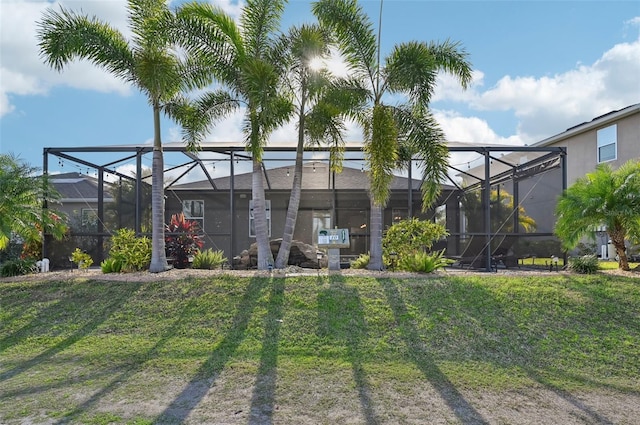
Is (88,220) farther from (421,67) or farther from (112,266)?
(421,67)

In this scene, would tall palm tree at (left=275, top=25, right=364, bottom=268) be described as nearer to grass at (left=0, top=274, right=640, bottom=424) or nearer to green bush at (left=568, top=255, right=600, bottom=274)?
grass at (left=0, top=274, right=640, bottom=424)

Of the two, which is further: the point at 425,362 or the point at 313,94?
the point at 313,94

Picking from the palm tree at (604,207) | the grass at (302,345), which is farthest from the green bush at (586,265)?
the grass at (302,345)

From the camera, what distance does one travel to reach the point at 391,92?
9414mm

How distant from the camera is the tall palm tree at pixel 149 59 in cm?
840

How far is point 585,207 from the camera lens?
9.30 meters

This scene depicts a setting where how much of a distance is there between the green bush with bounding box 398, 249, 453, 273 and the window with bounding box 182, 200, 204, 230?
338 inches

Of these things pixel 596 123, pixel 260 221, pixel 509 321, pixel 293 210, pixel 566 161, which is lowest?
pixel 509 321

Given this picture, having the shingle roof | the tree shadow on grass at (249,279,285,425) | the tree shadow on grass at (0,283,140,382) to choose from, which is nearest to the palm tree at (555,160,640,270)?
the tree shadow on grass at (249,279,285,425)

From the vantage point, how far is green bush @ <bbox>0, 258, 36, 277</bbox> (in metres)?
9.63

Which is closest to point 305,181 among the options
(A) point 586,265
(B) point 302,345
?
(A) point 586,265

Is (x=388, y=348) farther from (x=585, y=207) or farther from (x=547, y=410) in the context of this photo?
(x=585, y=207)

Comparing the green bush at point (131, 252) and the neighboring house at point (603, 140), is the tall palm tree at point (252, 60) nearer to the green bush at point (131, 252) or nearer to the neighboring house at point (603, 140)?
the green bush at point (131, 252)

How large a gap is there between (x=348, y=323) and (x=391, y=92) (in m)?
5.23
